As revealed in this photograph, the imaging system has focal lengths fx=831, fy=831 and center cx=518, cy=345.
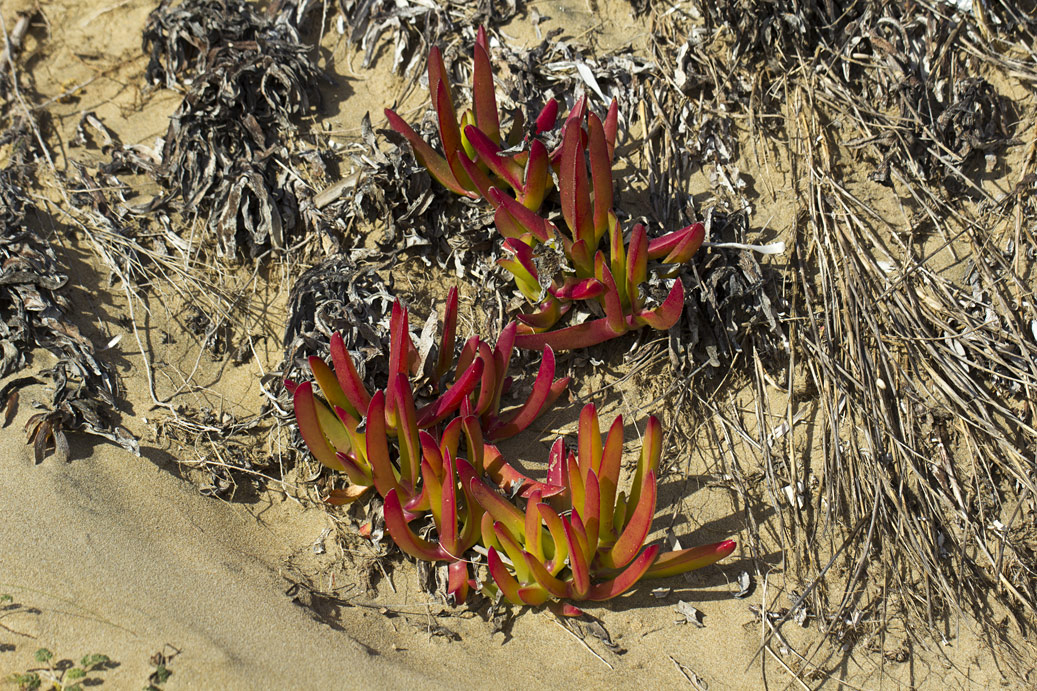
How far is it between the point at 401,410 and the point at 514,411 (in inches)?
19.9

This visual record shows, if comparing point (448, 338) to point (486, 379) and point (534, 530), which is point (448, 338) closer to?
point (486, 379)

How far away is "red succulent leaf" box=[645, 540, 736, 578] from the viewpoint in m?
2.34

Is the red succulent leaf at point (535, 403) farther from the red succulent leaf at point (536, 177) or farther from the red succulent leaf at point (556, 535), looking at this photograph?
the red succulent leaf at point (536, 177)

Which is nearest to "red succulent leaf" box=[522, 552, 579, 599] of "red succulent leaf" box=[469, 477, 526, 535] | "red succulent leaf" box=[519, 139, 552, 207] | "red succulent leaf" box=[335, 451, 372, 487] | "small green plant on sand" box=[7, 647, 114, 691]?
"red succulent leaf" box=[469, 477, 526, 535]

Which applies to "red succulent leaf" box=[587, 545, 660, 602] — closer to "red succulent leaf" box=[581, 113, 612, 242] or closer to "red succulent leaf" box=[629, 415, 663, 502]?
"red succulent leaf" box=[629, 415, 663, 502]

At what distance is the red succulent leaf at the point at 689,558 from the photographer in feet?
7.66

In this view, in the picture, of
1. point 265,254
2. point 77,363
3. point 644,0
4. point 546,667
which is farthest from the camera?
point 644,0

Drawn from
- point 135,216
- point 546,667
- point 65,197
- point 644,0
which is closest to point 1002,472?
point 546,667

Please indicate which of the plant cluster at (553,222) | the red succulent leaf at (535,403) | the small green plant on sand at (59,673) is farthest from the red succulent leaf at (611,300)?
the small green plant on sand at (59,673)

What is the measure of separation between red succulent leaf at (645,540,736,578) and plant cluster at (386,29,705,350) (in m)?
0.73

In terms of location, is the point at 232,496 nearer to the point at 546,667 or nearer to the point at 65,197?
the point at 546,667

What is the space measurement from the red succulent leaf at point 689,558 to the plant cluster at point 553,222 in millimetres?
735

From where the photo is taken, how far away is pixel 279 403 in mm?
2787

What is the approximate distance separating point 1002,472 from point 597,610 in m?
1.50
